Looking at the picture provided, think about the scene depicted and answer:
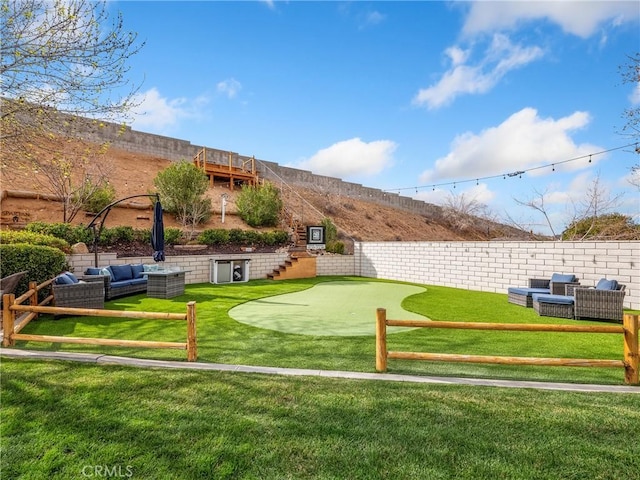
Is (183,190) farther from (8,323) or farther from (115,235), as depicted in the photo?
(8,323)

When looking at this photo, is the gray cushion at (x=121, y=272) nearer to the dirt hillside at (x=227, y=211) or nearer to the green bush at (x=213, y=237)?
the dirt hillside at (x=227, y=211)

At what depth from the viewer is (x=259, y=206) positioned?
16719mm

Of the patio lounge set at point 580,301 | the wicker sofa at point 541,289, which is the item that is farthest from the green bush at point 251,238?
the patio lounge set at point 580,301

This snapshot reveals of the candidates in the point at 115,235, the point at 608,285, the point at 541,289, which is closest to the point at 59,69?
the point at 115,235

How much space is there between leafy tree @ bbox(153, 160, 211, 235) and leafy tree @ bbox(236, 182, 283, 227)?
2396 mm

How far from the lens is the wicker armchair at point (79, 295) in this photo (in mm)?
5875

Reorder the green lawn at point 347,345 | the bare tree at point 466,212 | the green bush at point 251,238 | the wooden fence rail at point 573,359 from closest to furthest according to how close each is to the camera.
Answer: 1. the wooden fence rail at point 573,359
2. the green lawn at point 347,345
3. the green bush at point 251,238
4. the bare tree at point 466,212

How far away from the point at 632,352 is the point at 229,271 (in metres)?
10.3

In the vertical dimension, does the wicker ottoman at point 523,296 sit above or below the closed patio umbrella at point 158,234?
below

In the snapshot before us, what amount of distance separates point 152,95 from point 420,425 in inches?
255

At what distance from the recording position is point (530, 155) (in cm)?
1446

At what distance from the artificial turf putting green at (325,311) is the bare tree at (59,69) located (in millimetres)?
4109

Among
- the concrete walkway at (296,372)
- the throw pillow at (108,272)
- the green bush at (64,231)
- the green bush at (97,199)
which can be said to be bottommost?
the concrete walkway at (296,372)

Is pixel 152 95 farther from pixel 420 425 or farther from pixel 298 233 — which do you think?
pixel 298 233
